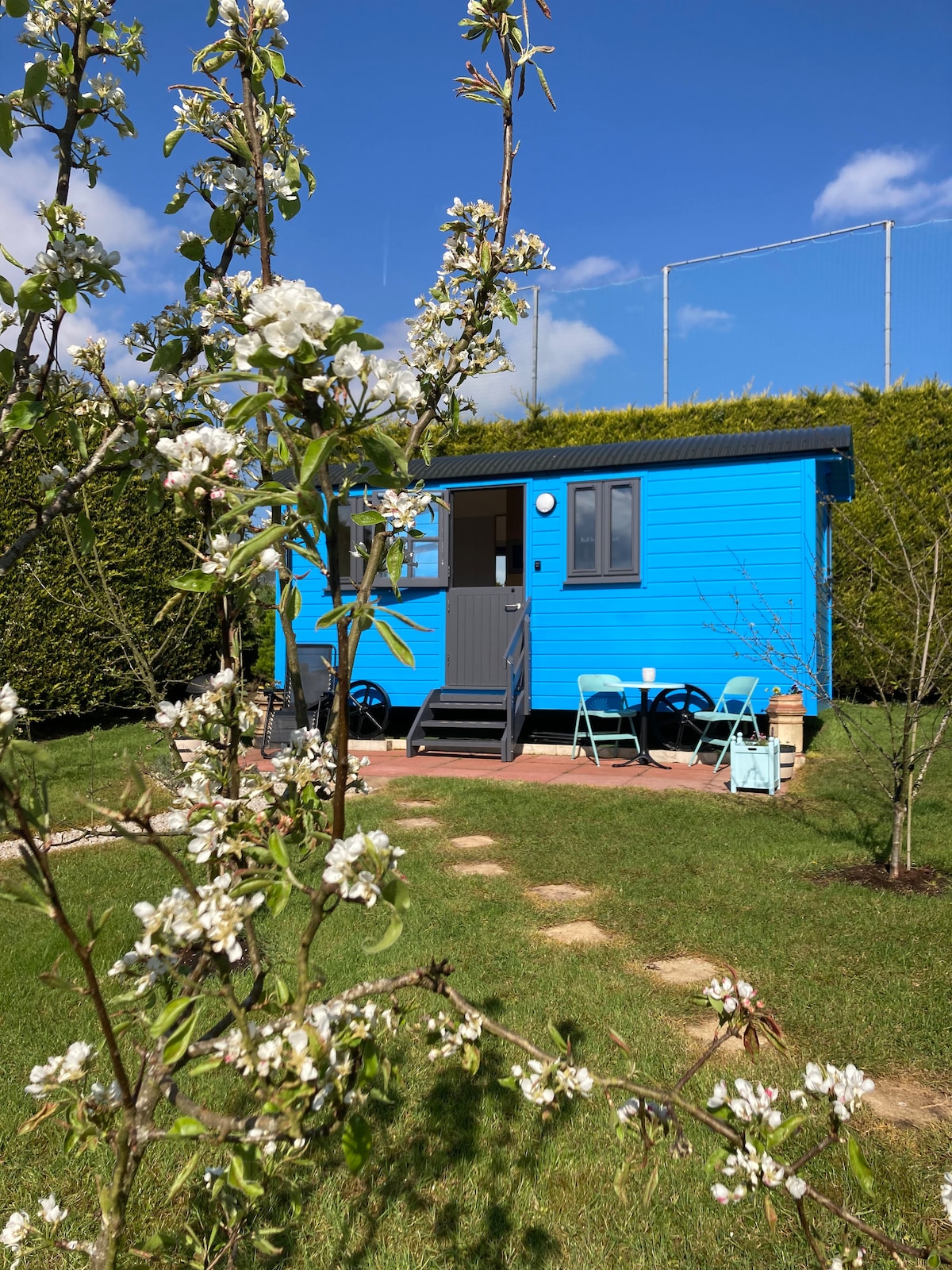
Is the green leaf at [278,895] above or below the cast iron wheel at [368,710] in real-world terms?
above

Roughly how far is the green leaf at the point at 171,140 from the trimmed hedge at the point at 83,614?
235 inches

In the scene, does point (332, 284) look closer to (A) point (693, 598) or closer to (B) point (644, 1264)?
(B) point (644, 1264)

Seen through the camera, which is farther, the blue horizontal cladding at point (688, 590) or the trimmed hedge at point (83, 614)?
the trimmed hedge at point (83, 614)

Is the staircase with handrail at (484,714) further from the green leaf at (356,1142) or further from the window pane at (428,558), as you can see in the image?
the green leaf at (356,1142)

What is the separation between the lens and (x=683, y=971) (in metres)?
3.15

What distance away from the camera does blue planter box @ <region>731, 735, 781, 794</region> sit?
605 cm

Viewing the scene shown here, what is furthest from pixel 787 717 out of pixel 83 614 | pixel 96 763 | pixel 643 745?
pixel 83 614

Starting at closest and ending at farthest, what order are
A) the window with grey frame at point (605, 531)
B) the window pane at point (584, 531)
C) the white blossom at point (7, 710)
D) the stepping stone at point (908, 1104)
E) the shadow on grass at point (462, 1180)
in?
the white blossom at point (7, 710) < the shadow on grass at point (462, 1180) < the stepping stone at point (908, 1104) < the window with grey frame at point (605, 531) < the window pane at point (584, 531)

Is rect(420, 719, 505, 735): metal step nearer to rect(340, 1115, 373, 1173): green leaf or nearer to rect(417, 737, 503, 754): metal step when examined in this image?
rect(417, 737, 503, 754): metal step

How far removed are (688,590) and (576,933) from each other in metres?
5.06

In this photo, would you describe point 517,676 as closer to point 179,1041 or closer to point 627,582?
point 627,582

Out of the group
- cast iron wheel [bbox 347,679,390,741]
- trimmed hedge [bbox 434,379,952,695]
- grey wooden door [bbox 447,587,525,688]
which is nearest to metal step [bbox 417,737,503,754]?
grey wooden door [bbox 447,587,525,688]

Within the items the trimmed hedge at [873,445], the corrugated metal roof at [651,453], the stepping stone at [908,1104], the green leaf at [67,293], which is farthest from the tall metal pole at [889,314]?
the green leaf at [67,293]

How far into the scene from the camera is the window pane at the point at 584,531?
27.9 ft
